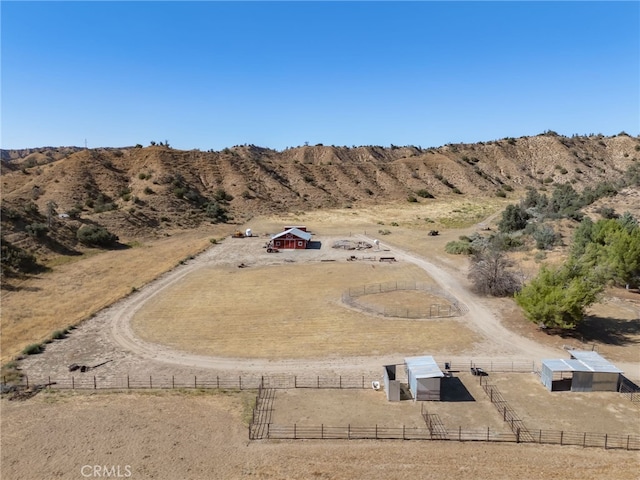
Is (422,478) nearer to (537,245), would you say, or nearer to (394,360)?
(394,360)

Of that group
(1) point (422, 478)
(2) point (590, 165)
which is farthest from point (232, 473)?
(2) point (590, 165)

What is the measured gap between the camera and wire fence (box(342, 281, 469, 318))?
37125mm

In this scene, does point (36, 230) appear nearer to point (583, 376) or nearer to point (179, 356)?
point (179, 356)

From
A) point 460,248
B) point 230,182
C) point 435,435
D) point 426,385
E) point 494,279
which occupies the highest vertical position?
point 230,182

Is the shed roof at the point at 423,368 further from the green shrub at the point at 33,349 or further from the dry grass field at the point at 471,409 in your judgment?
the green shrub at the point at 33,349

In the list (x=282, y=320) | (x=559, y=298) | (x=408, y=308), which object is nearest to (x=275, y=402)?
(x=282, y=320)

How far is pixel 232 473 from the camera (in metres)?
18.2

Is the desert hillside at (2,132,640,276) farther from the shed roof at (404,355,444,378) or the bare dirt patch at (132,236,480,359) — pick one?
the shed roof at (404,355,444,378)

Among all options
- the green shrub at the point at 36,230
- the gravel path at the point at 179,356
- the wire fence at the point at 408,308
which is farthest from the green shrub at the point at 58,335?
the green shrub at the point at 36,230

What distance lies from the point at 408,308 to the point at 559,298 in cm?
1191

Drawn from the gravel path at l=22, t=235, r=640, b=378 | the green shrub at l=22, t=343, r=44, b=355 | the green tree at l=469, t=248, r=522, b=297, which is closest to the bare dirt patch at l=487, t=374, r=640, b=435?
the gravel path at l=22, t=235, r=640, b=378

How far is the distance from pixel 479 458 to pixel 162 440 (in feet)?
46.5

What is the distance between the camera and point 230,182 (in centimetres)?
11650

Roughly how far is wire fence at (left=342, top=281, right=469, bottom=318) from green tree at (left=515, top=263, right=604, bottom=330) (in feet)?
19.5
